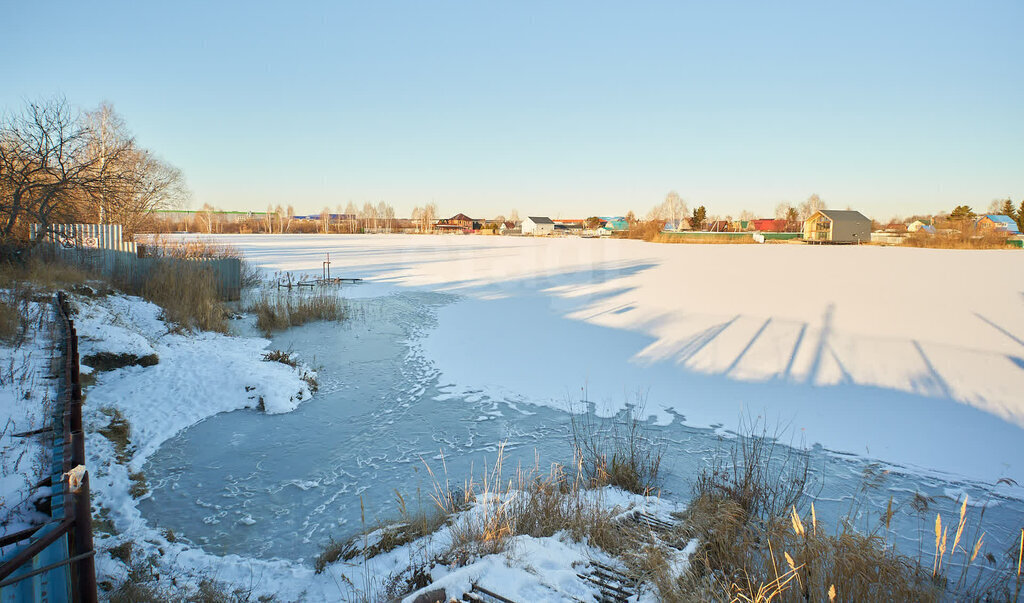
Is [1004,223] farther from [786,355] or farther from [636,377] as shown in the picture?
[636,377]

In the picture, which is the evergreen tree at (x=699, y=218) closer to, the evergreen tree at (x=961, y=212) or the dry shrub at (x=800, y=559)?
the evergreen tree at (x=961, y=212)

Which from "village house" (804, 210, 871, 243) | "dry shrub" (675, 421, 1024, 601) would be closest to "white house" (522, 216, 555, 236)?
"village house" (804, 210, 871, 243)

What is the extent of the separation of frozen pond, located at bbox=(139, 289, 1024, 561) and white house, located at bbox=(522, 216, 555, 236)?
296ft

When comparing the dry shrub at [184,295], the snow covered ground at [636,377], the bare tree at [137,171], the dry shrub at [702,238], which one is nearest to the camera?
the snow covered ground at [636,377]

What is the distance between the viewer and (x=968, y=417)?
220 inches

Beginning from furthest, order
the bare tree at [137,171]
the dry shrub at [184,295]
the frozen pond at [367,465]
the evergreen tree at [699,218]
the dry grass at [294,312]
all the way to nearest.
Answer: the evergreen tree at [699,218] < the bare tree at [137,171] < the dry grass at [294,312] < the dry shrub at [184,295] < the frozen pond at [367,465]

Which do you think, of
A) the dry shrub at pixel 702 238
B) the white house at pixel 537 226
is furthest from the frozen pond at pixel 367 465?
the white house at pixel 537 226

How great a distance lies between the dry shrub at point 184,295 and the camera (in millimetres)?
9477

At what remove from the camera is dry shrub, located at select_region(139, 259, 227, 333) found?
9.48 metres

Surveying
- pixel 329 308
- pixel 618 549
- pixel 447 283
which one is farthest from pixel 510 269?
pixel 618 549

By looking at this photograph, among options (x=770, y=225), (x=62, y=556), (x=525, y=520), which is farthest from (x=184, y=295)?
(x=770, y=225)

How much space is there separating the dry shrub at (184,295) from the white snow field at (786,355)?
4.34m

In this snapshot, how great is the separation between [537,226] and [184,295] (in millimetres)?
89804

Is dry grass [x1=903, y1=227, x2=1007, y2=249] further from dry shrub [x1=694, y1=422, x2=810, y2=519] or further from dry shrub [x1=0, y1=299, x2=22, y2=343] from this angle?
dry shrub [x1=0, y1=299, x2=22, y2=343]
